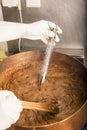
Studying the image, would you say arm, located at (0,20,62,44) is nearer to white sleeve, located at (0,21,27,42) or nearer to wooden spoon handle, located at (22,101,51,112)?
white sleeve, located at (0,21,27,42)

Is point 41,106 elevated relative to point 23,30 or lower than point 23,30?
lower

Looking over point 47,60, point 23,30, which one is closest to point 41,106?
point 47,60

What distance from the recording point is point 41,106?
0.76 m

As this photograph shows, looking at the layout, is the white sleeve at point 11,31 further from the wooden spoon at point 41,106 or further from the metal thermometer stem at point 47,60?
the wooden spoon at point 41,106

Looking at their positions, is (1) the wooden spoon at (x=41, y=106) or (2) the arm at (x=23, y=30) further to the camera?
(2) the arm at (x=23, y=30)

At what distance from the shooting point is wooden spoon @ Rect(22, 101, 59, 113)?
0.74m

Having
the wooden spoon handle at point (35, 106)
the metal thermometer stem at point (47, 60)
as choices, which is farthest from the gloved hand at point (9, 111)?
the metal thermometer stem at point (47, 60)

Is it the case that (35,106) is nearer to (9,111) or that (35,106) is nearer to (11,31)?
(9,111)

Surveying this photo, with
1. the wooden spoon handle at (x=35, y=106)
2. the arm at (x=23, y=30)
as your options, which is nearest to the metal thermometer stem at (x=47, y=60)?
the arm at (x=23, y=30)

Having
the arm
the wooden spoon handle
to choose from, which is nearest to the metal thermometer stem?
the arm

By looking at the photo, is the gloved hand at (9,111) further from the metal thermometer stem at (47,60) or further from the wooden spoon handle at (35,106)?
the metal thermometer stem at (47,60)

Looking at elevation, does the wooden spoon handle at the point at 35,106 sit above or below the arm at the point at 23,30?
below

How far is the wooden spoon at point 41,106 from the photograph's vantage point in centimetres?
74

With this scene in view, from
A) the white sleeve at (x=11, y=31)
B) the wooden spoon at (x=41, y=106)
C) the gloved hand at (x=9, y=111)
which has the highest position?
the white sleeve at (x=11, y=31)
